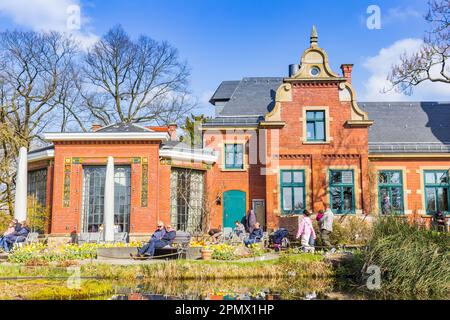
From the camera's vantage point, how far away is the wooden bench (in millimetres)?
13953

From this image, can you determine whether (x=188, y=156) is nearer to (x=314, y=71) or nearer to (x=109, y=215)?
(x=109, y=215)

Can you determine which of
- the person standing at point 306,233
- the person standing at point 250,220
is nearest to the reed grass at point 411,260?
the person standing at point 306,233

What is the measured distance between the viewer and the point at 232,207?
23.7 meters

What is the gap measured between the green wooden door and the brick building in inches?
1.9

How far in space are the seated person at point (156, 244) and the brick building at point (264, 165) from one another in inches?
192

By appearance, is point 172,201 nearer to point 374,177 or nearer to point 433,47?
point 374,177

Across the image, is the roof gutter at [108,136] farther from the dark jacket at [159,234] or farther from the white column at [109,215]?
the dark jacket at [159,234]

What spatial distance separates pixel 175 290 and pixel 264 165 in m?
13.3

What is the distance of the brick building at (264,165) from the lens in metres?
20.1

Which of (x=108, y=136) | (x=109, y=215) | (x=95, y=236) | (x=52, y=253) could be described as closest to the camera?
(x=52, y=253)

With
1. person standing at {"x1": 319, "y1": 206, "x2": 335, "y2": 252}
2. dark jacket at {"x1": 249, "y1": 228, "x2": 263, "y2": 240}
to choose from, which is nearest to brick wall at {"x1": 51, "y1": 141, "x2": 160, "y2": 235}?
dark jacket at {"x1": 249, "y1": 228, "x2": 263, "y2": 240}

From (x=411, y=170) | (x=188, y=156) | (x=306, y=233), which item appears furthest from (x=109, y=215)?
(x=411, y=170)

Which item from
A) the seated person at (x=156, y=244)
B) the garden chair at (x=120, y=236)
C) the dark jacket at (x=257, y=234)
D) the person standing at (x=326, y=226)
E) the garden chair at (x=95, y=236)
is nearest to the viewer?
the seated person at (x=156, y=244)
